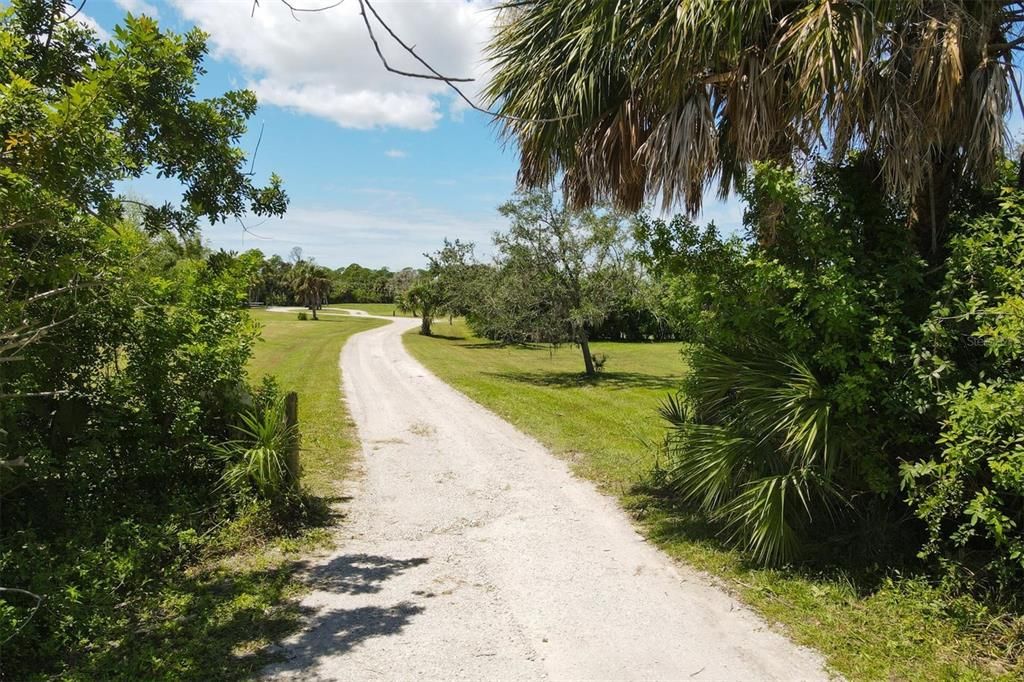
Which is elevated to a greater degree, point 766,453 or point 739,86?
point 739,86

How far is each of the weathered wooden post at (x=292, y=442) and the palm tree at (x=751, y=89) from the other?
357 centimetres

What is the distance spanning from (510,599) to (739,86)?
4616 millimetres

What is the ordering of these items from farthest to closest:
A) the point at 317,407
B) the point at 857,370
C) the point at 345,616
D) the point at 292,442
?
1. the point at 317,407
2. the point at 292,442
3. the point at 857,370
4. the point at 345,616

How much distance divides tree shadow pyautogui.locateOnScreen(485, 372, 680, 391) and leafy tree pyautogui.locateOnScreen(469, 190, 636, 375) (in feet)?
4.96

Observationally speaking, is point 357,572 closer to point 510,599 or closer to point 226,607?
point 226,607

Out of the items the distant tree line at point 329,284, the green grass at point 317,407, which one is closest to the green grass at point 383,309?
the distant tree line at point 329,284

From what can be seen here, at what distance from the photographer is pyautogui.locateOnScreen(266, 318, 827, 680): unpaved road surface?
401cm

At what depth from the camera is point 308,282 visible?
2977 inches

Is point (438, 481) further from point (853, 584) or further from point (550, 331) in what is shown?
point (550, 331)

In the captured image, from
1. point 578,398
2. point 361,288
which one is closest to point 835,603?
point 578,398

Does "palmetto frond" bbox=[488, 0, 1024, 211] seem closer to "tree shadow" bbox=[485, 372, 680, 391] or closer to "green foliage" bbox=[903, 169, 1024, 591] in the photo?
"green foliage" bbox=[903, 169, 1024, 591]

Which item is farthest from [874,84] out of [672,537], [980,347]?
[672,537]

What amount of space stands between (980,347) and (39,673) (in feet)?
21.4

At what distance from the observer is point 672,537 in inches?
245
